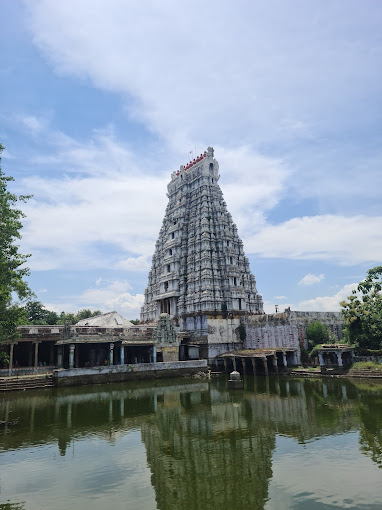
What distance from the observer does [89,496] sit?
10.1 meters

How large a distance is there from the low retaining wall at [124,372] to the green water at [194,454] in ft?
27.6

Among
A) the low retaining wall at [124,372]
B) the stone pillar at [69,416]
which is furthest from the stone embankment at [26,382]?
the stone pillar at [69,416]

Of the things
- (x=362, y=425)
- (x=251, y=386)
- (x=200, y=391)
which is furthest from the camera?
(x=251, y=386)

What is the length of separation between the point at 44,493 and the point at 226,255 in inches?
1790

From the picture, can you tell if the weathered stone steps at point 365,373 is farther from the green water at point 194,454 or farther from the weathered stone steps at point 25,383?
the weathered stone steps at point 25,383

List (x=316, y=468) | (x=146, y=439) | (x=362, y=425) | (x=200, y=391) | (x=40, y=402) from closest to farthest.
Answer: (x=316, y=468), (x=146, y=439), (x=362, y=425), (x=40, y=402), (x=200, y=391)

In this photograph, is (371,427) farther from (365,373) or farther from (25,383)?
(25,383)

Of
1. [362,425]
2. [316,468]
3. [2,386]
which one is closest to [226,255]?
[2,386]

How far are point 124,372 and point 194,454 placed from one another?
2571 centimetres

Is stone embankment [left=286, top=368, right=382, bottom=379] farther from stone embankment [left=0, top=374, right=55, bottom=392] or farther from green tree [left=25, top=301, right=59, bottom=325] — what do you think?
green tree [left=25, top=301, right=59, bottom=325]

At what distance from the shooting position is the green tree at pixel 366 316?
37969mm

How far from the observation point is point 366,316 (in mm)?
38469

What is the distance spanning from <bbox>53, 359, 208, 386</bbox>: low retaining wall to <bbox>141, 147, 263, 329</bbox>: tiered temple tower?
9.48 m

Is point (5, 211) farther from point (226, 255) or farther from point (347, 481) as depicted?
point (226, 255)
